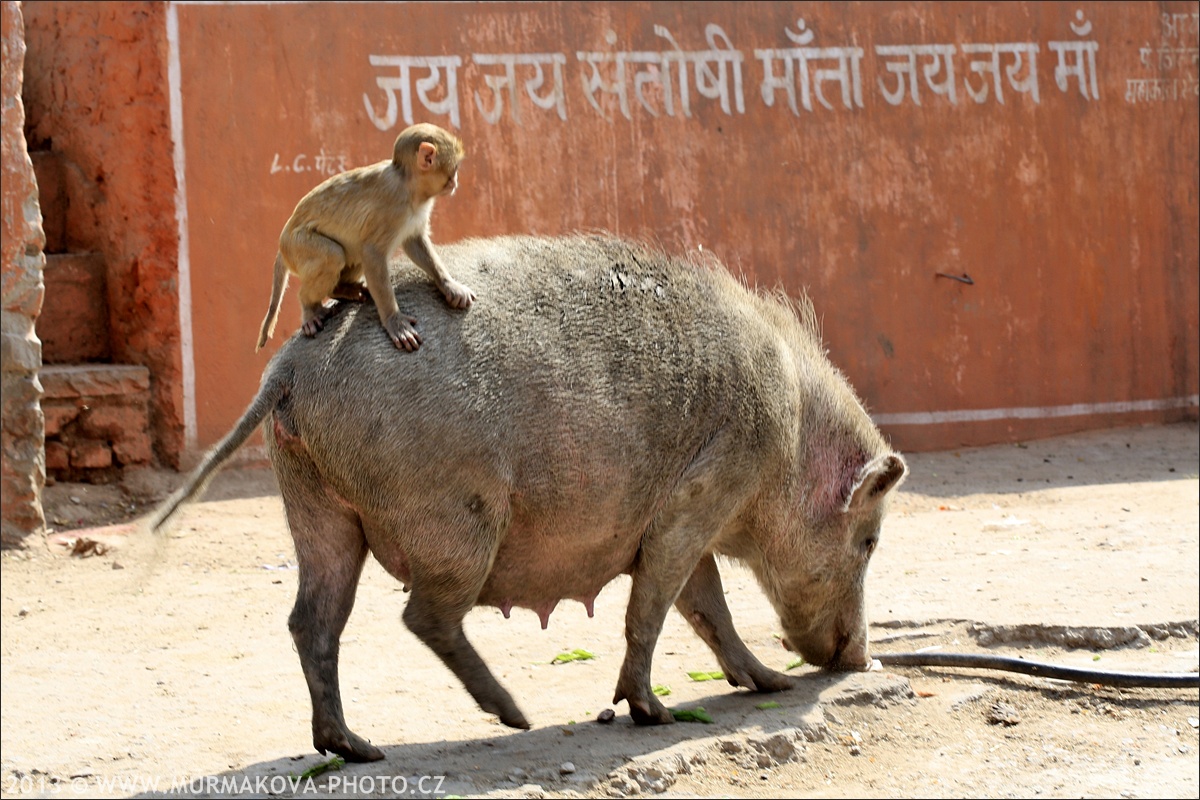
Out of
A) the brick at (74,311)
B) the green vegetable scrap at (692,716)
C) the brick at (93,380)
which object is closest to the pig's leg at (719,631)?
the green vegetable scrap at (692,716)

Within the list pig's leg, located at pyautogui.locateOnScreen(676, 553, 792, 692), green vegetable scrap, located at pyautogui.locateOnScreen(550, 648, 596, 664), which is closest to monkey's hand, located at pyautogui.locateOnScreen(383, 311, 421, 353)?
pig's leg, located at pyautogui.locateOnScreen(676, 553, 792, 692)

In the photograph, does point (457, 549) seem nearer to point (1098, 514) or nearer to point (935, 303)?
point (1098, 514)

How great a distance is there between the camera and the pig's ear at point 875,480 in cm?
490

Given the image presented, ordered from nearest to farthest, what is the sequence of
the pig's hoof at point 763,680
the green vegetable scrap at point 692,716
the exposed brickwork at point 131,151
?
the green vegetable scrap at point 692,716 → the pig's hoof at point 763,680 → the exposed brickwork at point 131,151

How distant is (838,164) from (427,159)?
301 inches

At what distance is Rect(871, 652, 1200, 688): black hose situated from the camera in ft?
16.7

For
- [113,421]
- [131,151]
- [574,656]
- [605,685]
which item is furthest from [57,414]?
[605,685]

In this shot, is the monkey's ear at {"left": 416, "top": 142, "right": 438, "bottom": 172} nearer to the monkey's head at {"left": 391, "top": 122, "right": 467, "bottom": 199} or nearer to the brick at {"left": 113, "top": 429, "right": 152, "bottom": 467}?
the monkey's head at {"left": 391, "top": 122, "right": 467, "bottom": 199}

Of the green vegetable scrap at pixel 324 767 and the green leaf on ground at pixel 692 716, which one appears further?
the green leaf on ground at pixel 692 716

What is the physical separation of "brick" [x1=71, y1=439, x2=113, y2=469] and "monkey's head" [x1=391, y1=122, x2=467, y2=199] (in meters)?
6.15

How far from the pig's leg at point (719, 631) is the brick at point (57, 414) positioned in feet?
19.2

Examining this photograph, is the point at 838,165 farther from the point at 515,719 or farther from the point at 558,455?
the point at 515,719

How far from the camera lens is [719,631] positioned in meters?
5.10

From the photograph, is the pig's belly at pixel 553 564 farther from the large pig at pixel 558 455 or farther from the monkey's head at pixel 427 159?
the monkey's head at pixel 427 159
